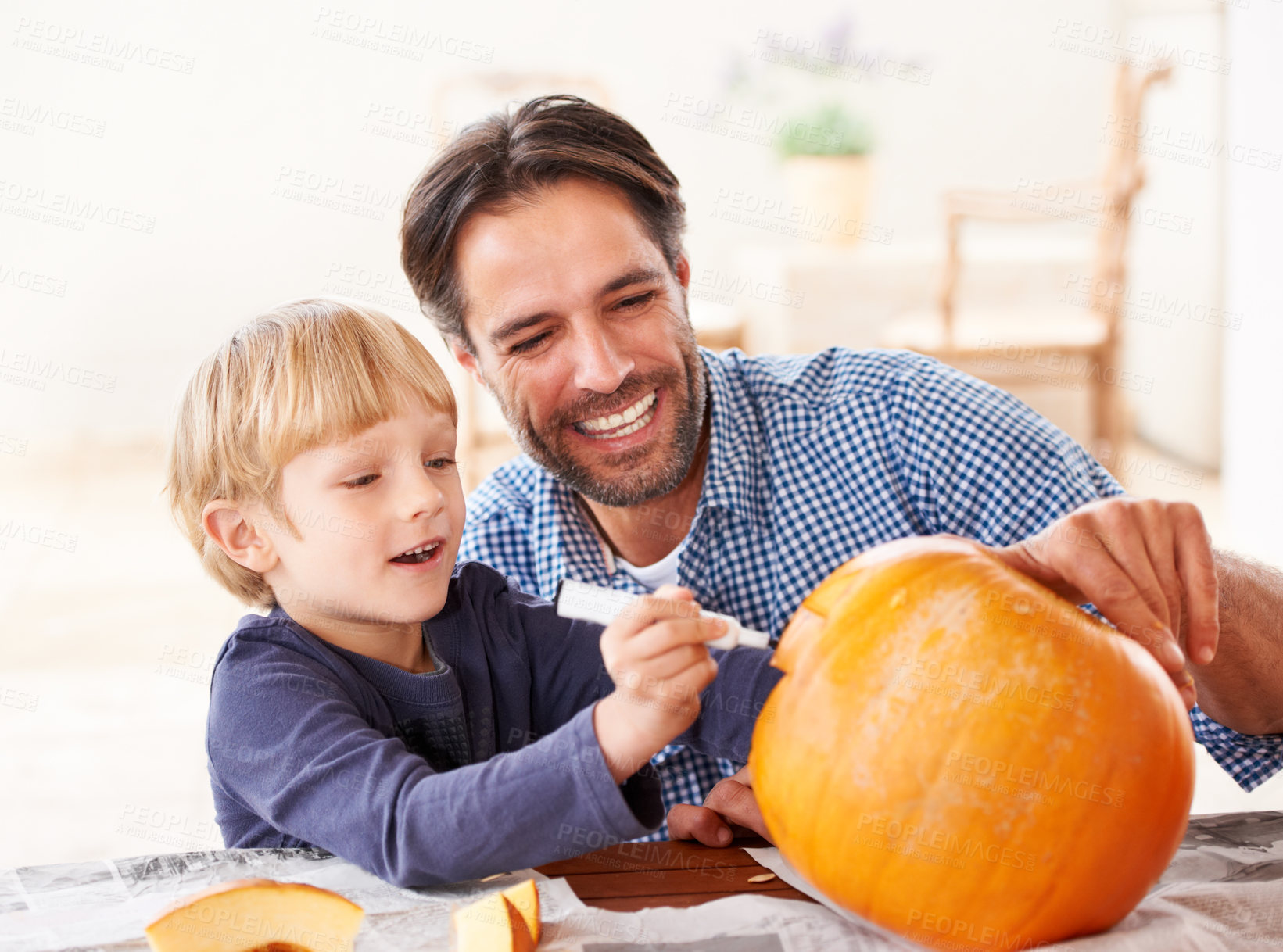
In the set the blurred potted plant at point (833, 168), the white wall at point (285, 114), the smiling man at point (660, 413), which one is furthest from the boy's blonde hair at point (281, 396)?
the white wall at point (285, 114)

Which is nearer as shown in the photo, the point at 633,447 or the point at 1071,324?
the point at 633,447

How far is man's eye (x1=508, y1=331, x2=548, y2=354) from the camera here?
50.0 inches

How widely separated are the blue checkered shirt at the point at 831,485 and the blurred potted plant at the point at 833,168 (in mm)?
2785

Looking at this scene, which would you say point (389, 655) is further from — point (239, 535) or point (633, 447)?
point (633, 447)

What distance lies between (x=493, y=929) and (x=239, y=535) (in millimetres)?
472

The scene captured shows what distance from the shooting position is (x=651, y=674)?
76 centimetres

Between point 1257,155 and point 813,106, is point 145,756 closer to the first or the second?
point 813,106

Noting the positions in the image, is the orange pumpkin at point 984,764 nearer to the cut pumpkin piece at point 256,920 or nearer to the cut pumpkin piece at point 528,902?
the cut pumpkin piece at point 528,902

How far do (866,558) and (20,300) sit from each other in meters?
4.81

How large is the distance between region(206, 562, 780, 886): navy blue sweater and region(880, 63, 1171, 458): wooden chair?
8.33 ft

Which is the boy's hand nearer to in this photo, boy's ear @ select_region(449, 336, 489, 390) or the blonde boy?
the blonde boy

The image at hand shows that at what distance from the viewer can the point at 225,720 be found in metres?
0.90

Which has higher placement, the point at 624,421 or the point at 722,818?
the point at 624,421

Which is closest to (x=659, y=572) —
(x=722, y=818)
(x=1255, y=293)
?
(x=722, y=818)
